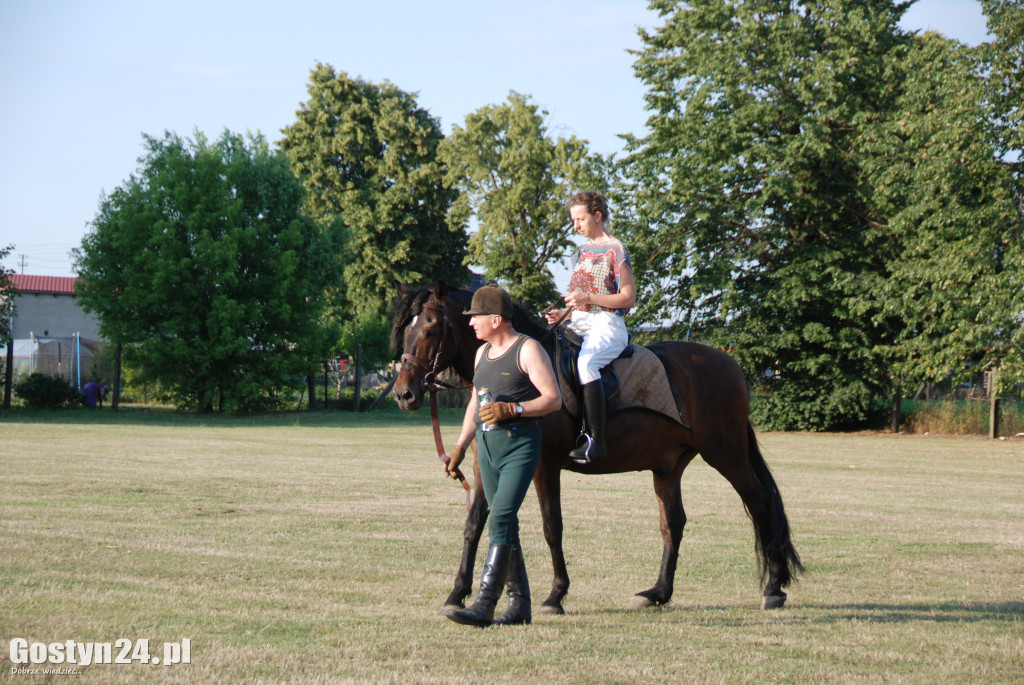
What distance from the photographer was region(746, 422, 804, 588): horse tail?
750 centimetres

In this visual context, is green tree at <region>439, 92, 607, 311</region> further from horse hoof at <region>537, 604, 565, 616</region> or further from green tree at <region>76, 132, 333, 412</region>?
horse hoof at <region>537, 604, 565, 616</region>

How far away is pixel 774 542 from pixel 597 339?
211cm

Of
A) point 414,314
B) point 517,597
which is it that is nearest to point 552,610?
point 517,597

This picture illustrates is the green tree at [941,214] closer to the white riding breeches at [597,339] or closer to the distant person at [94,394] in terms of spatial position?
the white riding breeches at [597,339]

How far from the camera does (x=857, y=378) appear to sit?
31.8 m

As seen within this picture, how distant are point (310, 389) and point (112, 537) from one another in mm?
33680

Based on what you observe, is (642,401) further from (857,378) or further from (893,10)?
(893,10)

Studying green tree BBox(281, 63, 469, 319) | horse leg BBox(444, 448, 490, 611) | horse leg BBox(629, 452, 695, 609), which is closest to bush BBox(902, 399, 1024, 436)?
horse leg BBox(629, 452, 695, 609)

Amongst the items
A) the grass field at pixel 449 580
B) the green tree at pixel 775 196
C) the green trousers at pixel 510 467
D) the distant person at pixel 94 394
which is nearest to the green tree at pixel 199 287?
the distant person at pixel 94 394

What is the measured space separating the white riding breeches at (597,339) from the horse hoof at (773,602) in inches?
79.0

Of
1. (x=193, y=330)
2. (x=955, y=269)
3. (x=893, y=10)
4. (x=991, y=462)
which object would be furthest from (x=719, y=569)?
(x=193, y=330)

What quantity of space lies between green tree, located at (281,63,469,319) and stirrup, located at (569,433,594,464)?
1934 inches

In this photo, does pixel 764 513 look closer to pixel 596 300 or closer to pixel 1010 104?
pixel 596 300

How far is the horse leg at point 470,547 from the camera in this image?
257 inches
